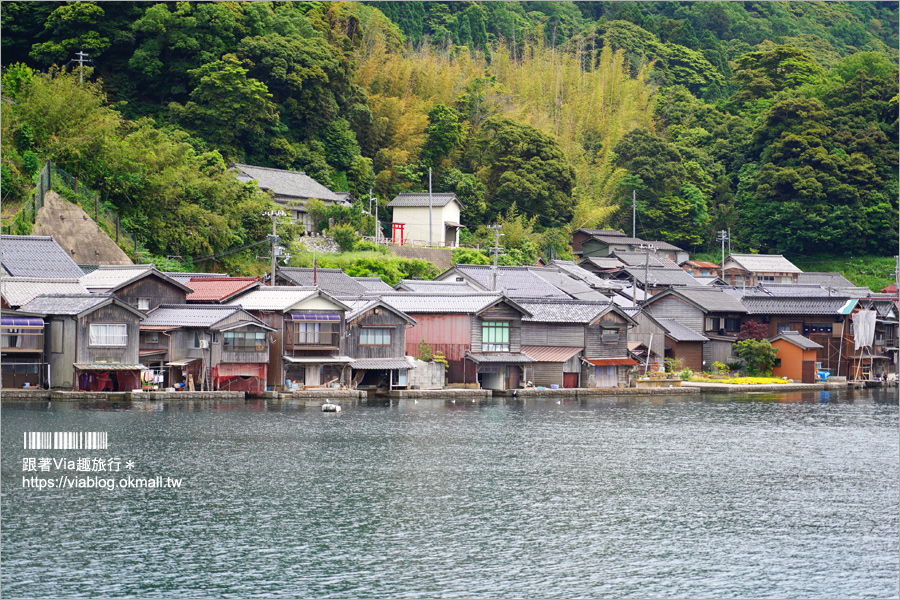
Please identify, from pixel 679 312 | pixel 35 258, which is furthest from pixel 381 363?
pixel 679 312

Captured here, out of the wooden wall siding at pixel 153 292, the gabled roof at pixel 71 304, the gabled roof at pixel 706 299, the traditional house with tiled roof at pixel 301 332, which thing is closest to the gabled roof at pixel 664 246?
the gabled roof at pixel 706 299

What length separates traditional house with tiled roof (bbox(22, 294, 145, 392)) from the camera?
3134 cm

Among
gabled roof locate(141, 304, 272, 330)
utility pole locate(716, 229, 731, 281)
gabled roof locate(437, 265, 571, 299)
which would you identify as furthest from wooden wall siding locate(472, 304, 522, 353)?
utility pole locate(716, 229, 731, 281)

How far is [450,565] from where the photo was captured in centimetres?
1681

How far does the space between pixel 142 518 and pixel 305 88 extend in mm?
40102

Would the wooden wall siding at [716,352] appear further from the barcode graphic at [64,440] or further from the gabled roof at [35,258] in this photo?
the barcode graphic at [64,440]

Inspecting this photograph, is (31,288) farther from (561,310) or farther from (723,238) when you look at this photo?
(723,238)

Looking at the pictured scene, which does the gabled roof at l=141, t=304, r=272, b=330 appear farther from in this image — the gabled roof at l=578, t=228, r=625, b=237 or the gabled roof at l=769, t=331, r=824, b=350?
the gabled roof at l=578, t=228, r=625, b=237

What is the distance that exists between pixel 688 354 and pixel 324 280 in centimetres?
1611

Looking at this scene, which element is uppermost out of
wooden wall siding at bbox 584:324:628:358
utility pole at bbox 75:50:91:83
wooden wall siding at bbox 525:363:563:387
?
utility pole at bbox 75:50:91:83

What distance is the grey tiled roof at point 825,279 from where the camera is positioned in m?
62.2

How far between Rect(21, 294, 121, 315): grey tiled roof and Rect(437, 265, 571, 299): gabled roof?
55.4 feet

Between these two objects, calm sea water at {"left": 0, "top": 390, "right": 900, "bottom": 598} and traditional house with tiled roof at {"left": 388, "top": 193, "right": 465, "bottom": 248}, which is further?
traditional house with tiled roof at {"left": 388, "top": 193, "right": 465, "bottom": 248}

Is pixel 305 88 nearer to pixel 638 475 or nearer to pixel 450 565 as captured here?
pixel 638 475
